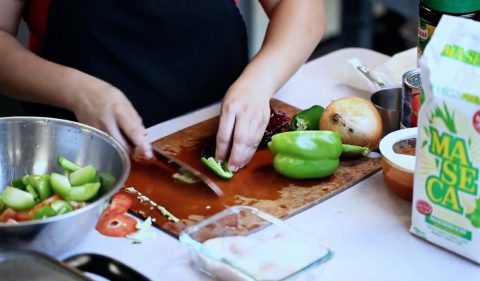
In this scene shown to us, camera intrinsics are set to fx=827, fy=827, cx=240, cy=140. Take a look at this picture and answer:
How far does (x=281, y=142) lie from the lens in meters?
1.18

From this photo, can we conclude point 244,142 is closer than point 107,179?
No

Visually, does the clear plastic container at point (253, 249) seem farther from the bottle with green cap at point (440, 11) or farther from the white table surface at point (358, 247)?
the bottle with green cap at point (440, 11)

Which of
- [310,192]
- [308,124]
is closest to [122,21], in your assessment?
[308,124]

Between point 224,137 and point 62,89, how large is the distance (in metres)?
0.26

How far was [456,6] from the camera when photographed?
1193 mm

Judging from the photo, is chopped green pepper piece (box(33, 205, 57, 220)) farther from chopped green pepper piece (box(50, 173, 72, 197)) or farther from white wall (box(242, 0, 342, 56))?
white wall (box(242, 0, 342, 56))

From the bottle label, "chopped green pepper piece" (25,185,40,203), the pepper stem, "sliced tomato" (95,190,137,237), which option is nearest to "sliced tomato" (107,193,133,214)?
"sliced tomato" (95,190,137,237)

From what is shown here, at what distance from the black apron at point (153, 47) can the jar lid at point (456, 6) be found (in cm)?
45

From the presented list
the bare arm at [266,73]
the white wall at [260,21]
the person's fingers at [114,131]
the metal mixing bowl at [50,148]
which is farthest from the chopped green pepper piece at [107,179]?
the white wall at [260,21]

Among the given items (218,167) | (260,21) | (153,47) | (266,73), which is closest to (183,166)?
(218,167)

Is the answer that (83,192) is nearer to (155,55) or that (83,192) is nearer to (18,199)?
(18,199)

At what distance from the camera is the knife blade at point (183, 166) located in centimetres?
114

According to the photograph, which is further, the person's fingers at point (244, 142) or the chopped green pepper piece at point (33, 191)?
the person's fingers at point (244, 142)

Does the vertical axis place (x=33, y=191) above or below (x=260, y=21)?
above
